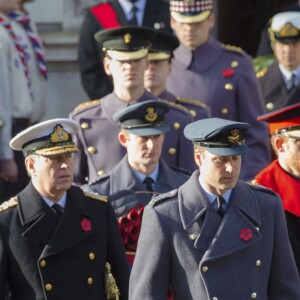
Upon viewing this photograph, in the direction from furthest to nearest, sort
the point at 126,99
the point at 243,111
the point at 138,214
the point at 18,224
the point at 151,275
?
the point at 243,111 → the point at 126,99 → the point at 138,214 → the point at 18,224 → the point at 151,275

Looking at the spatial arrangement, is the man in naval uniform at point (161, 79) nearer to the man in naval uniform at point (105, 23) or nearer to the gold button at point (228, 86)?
the gold button at point (228, 86)

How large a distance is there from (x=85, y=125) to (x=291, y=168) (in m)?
1.90

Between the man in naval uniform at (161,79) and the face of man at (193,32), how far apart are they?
0.43 m

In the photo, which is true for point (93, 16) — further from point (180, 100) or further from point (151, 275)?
point (151, 275)

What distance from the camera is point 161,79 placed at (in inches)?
439

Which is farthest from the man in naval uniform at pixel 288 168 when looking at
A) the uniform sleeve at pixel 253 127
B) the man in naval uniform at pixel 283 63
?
the man in naval uniform at pixel 283 63

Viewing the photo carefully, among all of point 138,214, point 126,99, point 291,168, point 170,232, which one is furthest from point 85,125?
point 170,232

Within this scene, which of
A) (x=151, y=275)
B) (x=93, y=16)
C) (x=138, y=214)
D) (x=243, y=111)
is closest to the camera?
(x=151, y=275)

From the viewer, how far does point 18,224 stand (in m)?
8.76

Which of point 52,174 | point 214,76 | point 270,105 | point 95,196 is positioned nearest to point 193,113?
point 214,76

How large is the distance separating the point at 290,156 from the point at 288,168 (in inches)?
4.3

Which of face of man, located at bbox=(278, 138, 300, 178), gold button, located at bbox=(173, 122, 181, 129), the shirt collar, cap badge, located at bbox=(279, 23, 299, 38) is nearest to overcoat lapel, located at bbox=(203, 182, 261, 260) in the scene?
face of man, located at bbox=(278, 138, 300, 178)

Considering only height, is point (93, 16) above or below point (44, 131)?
below

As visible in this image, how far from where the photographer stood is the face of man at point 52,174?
28.7 feet
